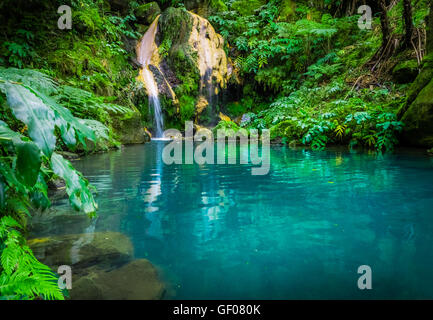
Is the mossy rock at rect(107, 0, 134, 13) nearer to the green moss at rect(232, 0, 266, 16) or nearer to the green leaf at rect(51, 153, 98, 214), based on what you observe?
the green moss at rect(232, 0, 266, 16)

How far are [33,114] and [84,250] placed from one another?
1.21 metres

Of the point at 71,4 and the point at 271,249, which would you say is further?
the point at 71,4

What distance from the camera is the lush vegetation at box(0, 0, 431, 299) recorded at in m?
0.96

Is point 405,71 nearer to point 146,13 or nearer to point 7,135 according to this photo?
point 7,135

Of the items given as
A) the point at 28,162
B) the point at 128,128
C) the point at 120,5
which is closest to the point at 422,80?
the point at 28,162

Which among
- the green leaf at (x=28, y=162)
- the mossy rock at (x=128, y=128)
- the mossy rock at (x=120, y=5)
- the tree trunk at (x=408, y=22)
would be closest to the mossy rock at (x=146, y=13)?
the mossy rock at (x=120, y=5)

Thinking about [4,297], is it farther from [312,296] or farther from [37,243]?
[312,296]

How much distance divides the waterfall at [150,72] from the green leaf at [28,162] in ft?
38.3

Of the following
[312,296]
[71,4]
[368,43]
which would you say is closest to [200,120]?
[71,4]

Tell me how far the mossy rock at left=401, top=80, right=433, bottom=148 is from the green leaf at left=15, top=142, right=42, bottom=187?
272 inches

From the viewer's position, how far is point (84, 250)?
5.53ft

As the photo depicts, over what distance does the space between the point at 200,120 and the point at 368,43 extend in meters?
8.34

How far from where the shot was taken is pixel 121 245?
5.83ft

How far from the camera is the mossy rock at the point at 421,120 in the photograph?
5.50 metres
